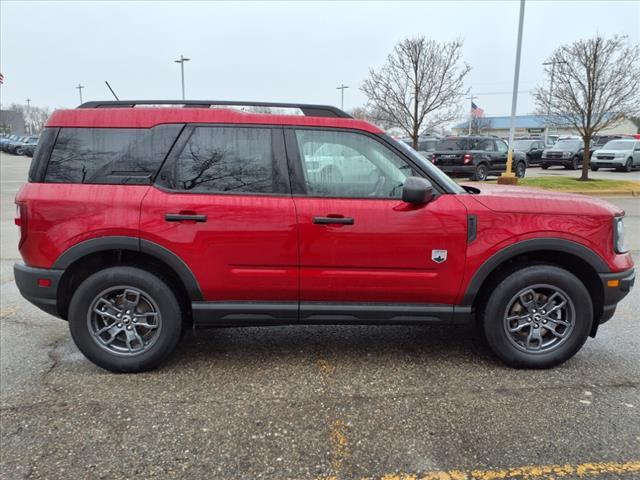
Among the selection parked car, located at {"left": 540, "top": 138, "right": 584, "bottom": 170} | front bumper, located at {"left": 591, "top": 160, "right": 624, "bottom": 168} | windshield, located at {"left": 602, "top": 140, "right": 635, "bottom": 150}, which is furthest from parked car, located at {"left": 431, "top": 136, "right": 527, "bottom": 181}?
windshield, located at {"left": 602, "top": 140, "right": 635, "bottom": 150}

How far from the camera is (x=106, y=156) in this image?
350 cm

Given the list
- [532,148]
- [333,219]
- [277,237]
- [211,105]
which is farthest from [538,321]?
[532,148]

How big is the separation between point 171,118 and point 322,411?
2.23 m

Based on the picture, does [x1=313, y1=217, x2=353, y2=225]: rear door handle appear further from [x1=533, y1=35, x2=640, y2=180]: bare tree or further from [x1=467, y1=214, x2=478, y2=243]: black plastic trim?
[x1=533, y1=35, x2=640, y2=180]: bare tree

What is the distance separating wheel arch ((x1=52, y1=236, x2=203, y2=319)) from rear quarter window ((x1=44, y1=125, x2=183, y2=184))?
44 cm

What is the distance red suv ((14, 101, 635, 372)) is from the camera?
11.2 ft

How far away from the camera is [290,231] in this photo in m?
3.42

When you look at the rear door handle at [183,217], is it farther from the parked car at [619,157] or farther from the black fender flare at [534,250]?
the parked car at [619,157]

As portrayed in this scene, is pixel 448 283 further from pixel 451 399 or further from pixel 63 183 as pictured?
pixel 63 183

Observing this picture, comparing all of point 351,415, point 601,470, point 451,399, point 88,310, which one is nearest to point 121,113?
point 88,310

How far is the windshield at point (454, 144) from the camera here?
18.5m

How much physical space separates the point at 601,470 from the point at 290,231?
221 centimetres

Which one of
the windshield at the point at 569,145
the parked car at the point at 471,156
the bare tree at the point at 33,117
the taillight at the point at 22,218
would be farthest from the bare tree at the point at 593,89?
the bare tree at the point at 33,117

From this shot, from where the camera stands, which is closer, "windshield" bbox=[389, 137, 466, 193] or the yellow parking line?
the yellow parking line
